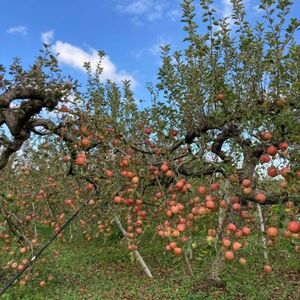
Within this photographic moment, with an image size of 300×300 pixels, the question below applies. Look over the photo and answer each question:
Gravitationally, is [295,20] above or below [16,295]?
above

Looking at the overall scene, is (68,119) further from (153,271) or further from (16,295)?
(153,271)

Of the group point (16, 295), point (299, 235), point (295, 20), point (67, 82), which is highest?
point (295, 20)

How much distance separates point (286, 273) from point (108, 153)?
8.20 m

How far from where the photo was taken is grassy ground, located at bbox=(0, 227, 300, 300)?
9.27m

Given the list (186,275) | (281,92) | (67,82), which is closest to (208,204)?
(281,92)

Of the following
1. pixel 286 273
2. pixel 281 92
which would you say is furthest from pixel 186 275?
pixel 281 92

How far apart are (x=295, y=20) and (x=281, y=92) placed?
1.15 metres

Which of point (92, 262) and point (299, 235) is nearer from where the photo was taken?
point (299, 235)

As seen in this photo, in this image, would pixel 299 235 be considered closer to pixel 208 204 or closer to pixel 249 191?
pixel 249 191

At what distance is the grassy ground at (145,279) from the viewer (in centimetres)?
927

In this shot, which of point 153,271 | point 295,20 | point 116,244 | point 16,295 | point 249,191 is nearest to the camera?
point 249,191

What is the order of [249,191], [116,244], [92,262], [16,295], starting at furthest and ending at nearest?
[116,244]
[92,262]
[16,295]
[249,191]

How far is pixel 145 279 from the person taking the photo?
10.8 m

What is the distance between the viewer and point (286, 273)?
11172mm
